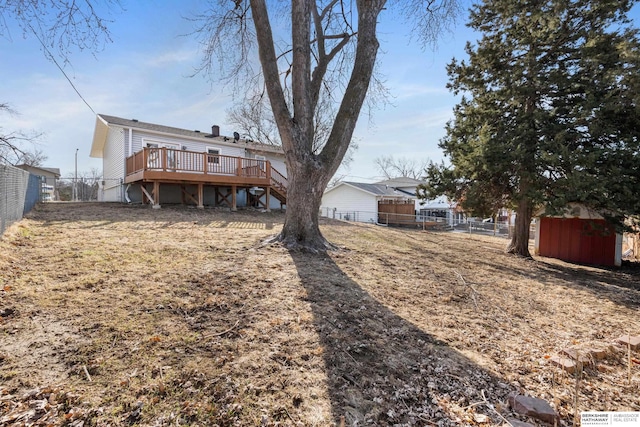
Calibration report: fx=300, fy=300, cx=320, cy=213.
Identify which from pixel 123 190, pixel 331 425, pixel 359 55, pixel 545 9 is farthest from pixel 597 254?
pixel 123 190

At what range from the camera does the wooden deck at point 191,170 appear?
448 inches

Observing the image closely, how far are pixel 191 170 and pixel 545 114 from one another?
12.2 m

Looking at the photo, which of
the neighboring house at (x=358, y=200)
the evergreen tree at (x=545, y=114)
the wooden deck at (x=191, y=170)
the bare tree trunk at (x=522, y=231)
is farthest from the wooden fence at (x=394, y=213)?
the evergreen tree at (x=545, y=114)

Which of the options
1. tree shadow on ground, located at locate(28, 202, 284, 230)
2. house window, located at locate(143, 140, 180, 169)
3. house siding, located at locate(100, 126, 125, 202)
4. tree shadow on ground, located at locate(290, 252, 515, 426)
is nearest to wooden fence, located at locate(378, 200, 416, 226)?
tree shadow on ground, located at locate(28, 202, 284, 230)

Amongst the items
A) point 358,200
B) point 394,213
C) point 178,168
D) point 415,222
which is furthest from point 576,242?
point 358,200

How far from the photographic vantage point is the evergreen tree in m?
7.46

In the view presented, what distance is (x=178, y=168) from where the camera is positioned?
11.9 metres

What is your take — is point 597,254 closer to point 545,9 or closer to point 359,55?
point 545,9

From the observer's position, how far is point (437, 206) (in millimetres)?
28266

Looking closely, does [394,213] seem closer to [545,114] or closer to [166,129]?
[545,114]

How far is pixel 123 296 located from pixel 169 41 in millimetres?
6740

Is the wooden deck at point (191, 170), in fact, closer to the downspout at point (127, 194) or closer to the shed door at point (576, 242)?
the downspout at point (127, 194)

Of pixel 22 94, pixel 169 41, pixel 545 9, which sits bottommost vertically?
pixel 22 94

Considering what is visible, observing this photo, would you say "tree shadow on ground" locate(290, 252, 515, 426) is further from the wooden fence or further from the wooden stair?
the wooden fence
